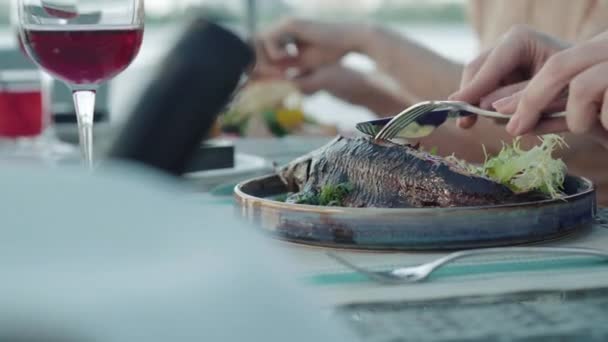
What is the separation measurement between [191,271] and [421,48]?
1960mm

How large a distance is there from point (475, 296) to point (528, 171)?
0.26 metres

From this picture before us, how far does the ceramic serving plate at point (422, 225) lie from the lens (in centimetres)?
67

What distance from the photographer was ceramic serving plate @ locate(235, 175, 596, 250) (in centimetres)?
67

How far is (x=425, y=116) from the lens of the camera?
0.92 m

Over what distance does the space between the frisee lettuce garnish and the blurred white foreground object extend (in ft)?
2.00

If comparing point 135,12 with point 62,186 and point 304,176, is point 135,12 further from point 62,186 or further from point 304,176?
point 62,186

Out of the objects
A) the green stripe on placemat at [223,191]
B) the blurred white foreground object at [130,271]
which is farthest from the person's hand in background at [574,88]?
the blurred white foreground object at [130,271]

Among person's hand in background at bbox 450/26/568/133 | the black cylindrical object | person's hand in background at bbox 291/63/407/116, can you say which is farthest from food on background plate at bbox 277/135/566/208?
person's hand in background at bbox 291/63/407/116

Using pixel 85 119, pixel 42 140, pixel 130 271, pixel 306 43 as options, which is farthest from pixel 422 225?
pixel 306 43

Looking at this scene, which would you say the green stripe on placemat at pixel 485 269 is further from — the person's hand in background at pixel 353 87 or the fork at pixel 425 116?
the person's hand in background at pixel 353 87

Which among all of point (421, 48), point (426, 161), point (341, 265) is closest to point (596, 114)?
point (426, 161)

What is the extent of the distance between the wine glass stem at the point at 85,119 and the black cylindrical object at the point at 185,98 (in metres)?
0.48

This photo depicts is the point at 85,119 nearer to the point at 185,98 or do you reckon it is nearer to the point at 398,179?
the point at 398,179

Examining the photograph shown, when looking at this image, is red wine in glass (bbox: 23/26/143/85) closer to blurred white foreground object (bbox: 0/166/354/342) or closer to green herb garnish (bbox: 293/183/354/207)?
green herb garnish (bbox: 293/183/354/207)
